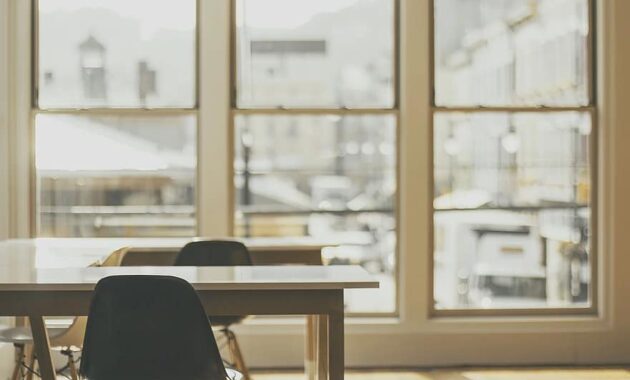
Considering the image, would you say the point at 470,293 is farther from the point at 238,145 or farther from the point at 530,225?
the point at 238,145

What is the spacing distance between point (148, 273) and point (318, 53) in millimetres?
3040

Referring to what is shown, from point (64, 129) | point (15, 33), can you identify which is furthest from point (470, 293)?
point (15, 33)

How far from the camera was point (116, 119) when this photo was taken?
6227mm

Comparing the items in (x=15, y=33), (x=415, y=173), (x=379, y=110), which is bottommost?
(x=415, y=173)

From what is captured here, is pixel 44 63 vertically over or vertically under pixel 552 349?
over

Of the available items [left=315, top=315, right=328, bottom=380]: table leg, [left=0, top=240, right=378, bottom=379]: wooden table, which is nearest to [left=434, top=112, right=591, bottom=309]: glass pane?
[left=315, top=315, right=328, bottom=380]: table leg

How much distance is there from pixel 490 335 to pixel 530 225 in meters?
0.74

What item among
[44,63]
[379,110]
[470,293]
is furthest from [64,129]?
[470,293]

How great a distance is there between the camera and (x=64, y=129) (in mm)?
6234

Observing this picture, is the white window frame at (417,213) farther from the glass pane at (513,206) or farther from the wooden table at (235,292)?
the wooden table at (235,292)

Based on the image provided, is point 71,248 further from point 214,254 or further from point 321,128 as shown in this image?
point 321,128

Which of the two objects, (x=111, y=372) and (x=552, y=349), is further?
(x=552, y=349)

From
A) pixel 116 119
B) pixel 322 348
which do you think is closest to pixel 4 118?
pixel 116 119

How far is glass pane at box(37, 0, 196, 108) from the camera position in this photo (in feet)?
20.4
